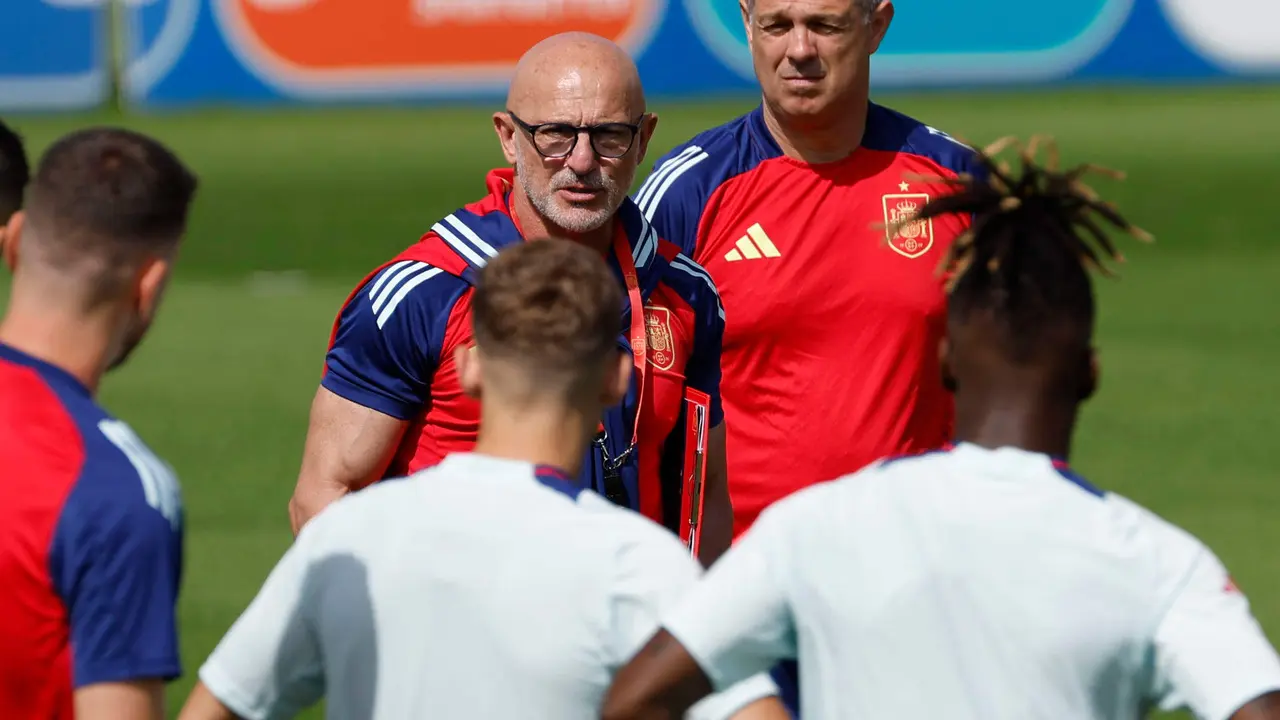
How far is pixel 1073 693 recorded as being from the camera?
2.92 metres

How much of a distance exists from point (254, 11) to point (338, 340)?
17.7 m

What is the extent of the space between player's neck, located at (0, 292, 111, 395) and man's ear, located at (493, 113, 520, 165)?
1.75 meters

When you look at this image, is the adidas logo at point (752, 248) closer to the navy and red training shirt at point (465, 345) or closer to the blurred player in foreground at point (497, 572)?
the navy and red training shirt at point (465, 345)

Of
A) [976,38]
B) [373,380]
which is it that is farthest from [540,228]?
[976,38]

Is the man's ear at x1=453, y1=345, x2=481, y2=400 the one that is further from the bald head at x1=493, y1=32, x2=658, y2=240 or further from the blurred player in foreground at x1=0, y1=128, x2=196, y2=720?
the bald head at x1=493, y1=32, x2=658, y2=240

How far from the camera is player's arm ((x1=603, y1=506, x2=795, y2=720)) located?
9.80ft

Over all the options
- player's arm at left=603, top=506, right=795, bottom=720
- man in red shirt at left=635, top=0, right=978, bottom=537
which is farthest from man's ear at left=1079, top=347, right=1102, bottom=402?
man in red shirt at left=635, top=0, right=978, bottom=537

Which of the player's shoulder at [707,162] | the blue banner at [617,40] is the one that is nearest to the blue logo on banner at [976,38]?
the blue banner at [617,40]

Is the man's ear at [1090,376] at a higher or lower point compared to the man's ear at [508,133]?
lower

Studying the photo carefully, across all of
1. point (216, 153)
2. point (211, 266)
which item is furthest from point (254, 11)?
point (211, 266)

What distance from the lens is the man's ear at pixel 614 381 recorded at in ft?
10.6

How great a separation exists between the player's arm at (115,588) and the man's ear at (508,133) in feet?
6.33

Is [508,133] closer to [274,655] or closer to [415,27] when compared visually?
[274,655]

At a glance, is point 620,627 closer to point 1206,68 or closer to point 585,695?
point 585,695
